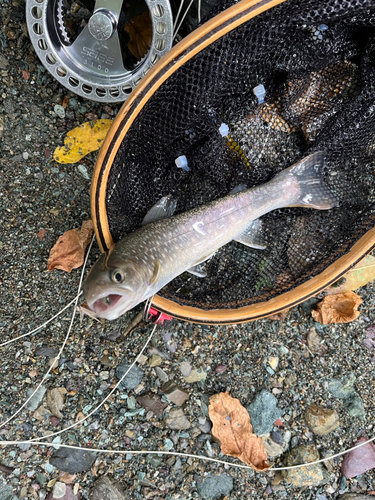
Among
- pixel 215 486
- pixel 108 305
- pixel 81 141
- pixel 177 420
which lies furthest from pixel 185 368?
pixel 81 141

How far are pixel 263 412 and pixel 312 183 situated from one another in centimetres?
162

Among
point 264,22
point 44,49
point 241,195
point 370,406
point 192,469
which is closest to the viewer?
point 264,22

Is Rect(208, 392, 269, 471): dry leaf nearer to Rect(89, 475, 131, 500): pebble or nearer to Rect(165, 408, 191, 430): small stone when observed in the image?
Rect(165, 408, 191, 430): small stone

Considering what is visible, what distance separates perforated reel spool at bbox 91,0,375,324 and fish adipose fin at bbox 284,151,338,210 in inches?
2.6

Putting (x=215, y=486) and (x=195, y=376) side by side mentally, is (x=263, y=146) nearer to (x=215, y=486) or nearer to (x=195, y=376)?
(x=195, y=376)

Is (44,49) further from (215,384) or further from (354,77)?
(215,384)

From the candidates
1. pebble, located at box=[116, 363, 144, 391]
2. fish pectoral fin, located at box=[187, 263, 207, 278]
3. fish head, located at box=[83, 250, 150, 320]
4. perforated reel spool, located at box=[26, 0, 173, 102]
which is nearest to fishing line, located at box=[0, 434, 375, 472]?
pebble, located at box=[116, 363, 144, 391]

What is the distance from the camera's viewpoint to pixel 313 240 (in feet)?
9.06

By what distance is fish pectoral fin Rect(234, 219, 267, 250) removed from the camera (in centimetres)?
255

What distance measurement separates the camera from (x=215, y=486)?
2822 mm

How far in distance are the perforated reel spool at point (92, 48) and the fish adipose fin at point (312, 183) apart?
111 centimetres

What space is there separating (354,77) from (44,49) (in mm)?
2018

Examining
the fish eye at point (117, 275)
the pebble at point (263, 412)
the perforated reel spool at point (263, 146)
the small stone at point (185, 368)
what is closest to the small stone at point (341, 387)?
the pebble at point (263, 412)

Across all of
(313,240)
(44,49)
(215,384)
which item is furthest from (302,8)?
(215,384)
